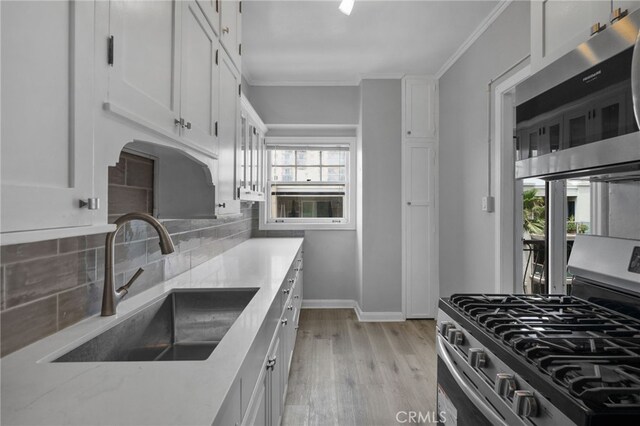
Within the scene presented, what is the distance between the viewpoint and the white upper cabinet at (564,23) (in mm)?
1107

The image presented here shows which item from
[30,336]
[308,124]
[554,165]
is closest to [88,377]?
[30,336]

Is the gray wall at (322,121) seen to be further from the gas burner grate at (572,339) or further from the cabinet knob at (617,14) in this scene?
the cabinet knob at (617,14)

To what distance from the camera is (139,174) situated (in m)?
1.57

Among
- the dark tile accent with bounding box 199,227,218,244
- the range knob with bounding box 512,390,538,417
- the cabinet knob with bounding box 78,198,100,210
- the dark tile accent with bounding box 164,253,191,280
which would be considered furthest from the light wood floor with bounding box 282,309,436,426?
the cabinet knob with bounding box 78,198,100,210

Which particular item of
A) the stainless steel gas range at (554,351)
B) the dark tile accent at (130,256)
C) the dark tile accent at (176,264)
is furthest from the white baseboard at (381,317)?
the dark tile accent at (130,256)

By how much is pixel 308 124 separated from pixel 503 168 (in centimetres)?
237

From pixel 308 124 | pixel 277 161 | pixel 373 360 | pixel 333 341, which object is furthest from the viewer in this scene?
pixel 277 161

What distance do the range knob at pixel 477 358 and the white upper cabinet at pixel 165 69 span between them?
1.18 metres

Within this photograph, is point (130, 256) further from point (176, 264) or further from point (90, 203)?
point (90, 203)

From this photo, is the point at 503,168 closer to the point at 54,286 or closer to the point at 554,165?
the point at 554,165

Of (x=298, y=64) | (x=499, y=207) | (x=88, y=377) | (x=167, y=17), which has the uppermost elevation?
(x=298, y=64)

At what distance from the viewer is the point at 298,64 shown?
3.65 meters

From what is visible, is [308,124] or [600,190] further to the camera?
[308,124]

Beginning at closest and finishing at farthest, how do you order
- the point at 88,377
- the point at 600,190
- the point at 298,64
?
1. the point at 88,377
2. the point at 600,190
3. the point at 298,64
